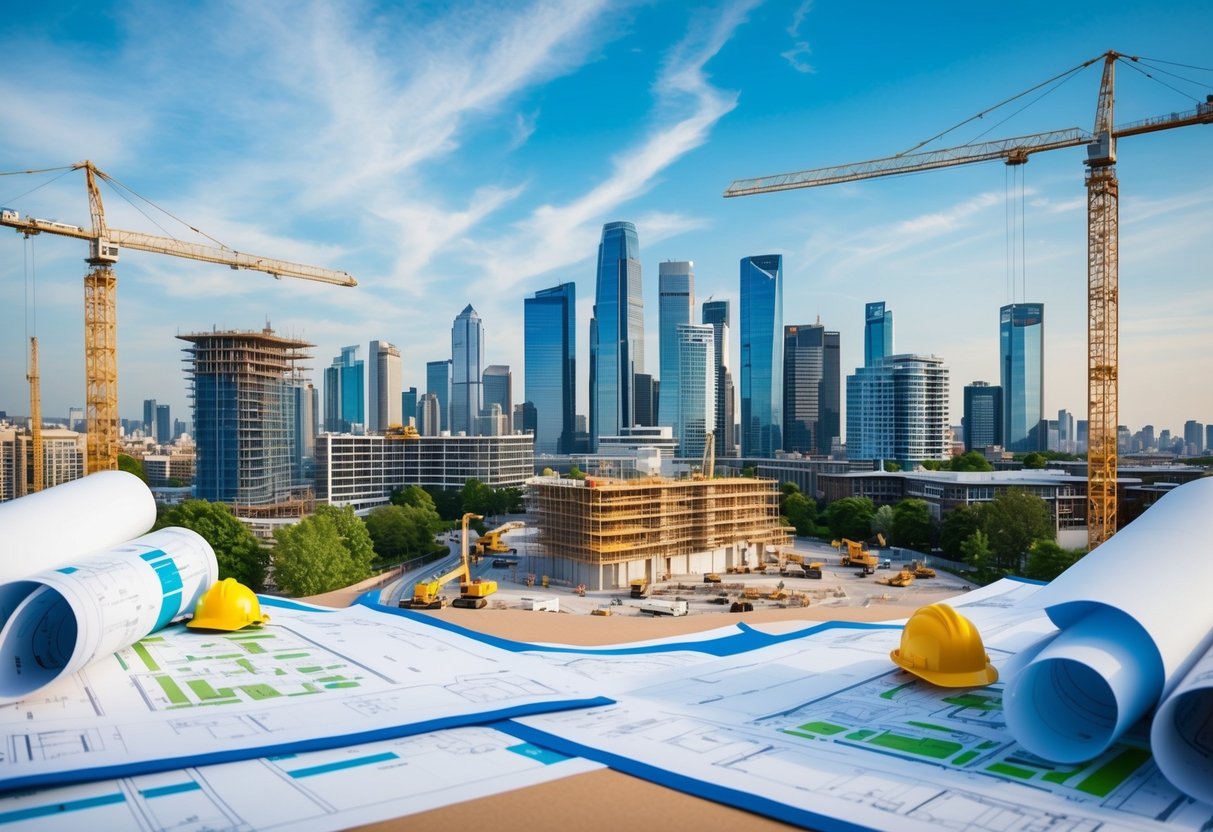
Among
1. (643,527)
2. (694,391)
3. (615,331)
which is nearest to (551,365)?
(615,331)

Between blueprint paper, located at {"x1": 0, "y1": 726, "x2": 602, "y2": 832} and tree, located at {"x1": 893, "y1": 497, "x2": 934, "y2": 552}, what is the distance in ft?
129

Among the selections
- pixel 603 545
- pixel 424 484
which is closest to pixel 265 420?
pixel 424 484

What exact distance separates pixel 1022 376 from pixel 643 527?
12331 cm

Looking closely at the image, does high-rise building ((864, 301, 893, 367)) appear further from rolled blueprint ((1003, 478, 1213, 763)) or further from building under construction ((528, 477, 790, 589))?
rolled blueprint ((1003, 478, 1213, 763))

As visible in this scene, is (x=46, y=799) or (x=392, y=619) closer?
(x=46, y=799)

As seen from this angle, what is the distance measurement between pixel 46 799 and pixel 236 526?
25.2 meters

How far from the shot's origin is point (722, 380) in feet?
438

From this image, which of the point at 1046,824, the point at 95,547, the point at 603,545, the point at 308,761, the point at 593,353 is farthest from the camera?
the point at 593,353

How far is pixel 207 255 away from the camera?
142ft

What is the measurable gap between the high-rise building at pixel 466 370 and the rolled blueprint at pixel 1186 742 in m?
153

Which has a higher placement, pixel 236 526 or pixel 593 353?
pixel 593 353

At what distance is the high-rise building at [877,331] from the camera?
431 feet

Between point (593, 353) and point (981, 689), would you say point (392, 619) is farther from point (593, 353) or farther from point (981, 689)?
point (593, 353)

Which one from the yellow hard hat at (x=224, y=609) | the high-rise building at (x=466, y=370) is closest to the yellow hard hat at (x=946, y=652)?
the yellow hard hat at (x=224, y=609)
